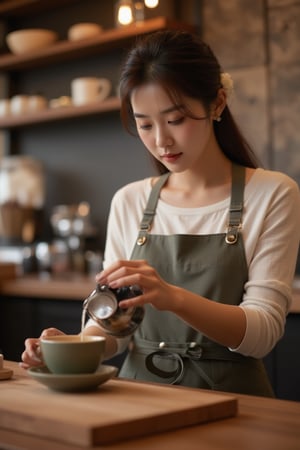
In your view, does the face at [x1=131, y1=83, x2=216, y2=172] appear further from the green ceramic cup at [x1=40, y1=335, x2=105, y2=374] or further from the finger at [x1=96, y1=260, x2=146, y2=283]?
the green ceramic cup at [x1=40, y1=335, x2=105, y2=374]

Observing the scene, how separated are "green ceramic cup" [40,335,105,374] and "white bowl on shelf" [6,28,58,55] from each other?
9.66 ft

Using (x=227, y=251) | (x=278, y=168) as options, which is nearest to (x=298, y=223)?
(x=227, y=251)

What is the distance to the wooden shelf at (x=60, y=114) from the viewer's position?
3.69 m

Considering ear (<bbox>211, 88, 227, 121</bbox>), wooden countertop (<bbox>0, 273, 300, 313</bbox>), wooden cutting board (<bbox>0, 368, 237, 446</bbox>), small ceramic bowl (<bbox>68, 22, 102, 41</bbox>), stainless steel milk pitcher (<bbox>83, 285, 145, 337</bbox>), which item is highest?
small ceramic bowl (<bbox>68, 22, 102, 41</bbox>)

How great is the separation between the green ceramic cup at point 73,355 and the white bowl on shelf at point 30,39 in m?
2.95

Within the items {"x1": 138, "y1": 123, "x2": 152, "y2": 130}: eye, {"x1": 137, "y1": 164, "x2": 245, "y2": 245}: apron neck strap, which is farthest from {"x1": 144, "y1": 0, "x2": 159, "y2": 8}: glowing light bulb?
{"x1": 138, "y1": 123, "x2": 152, "y2": 130}: eye

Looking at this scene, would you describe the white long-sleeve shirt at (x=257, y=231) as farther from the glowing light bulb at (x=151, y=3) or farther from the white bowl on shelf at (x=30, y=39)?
the white bowl on shelf at (x=30, y=39)

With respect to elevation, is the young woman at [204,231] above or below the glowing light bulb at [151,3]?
below

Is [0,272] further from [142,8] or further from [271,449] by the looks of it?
[271,449]

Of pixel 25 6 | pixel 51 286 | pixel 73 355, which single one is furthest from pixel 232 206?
pixel 25 6

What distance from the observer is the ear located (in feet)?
6.12

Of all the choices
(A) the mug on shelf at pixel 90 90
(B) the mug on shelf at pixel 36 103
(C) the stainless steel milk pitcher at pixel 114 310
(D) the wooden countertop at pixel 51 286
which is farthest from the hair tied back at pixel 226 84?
(B) the mug on shelf at pixel 36 103

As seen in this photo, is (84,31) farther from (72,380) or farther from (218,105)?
(72,380)

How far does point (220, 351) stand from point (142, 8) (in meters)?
2.14
